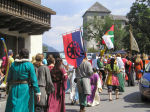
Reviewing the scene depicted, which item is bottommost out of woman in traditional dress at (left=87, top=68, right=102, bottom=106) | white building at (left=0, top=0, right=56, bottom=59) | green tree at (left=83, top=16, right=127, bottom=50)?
woman in traditional dress at (left=87, top=68, right=102, bottom=106)

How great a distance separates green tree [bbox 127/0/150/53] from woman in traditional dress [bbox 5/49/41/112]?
4693cm

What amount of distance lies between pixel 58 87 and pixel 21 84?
159cm

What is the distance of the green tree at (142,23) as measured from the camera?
50.3m

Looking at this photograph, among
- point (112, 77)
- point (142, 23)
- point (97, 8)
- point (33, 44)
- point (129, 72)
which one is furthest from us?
point (97, 8)

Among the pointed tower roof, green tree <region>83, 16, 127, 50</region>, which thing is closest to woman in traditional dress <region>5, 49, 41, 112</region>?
green tree <region>83, 16, 127, 50</region>

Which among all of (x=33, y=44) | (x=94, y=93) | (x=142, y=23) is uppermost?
(x=142, y=23)

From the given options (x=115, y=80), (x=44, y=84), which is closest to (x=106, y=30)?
(x=115, y=80)

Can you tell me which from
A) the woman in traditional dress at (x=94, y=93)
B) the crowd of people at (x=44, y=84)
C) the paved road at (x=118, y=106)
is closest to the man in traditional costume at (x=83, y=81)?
the crowd of people at (x=44, y=84)

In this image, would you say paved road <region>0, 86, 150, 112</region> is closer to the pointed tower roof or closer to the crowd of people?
the crowd of people

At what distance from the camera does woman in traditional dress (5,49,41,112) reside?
486cm

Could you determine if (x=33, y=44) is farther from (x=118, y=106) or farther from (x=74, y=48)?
(x=74, y=48)

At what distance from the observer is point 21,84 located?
4.96 meters

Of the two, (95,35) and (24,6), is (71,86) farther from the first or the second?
(95,35)

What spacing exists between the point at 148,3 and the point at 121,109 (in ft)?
155
